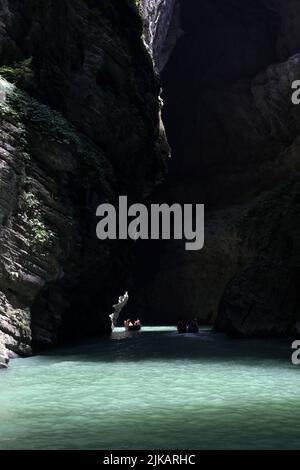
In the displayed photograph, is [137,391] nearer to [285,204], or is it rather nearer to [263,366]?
[263,366]

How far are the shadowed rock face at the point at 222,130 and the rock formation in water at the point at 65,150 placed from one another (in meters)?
13.4

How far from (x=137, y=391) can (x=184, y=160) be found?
41.4m

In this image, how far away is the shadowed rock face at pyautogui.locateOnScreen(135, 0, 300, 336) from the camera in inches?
1731

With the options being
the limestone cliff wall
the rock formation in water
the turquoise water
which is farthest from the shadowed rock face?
the turquoise water

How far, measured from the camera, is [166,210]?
50.1m

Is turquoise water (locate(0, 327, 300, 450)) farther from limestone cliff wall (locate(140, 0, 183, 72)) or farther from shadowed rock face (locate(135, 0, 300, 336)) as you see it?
limestone cliff wall (locate(140, 0, 183, 72))

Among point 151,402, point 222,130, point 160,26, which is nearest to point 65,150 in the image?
point 151,402

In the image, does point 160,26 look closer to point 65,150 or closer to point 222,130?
point 222,130

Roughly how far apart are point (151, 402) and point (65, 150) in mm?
13450

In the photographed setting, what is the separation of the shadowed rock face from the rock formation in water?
43.8 feet

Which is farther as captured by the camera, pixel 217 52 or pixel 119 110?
pixel 217 52

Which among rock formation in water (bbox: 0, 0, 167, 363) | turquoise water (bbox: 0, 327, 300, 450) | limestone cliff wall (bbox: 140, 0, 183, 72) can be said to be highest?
limestone cliff wall (bbox: 140, 0, 183, 72)

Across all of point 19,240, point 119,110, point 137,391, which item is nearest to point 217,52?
point 119,110
